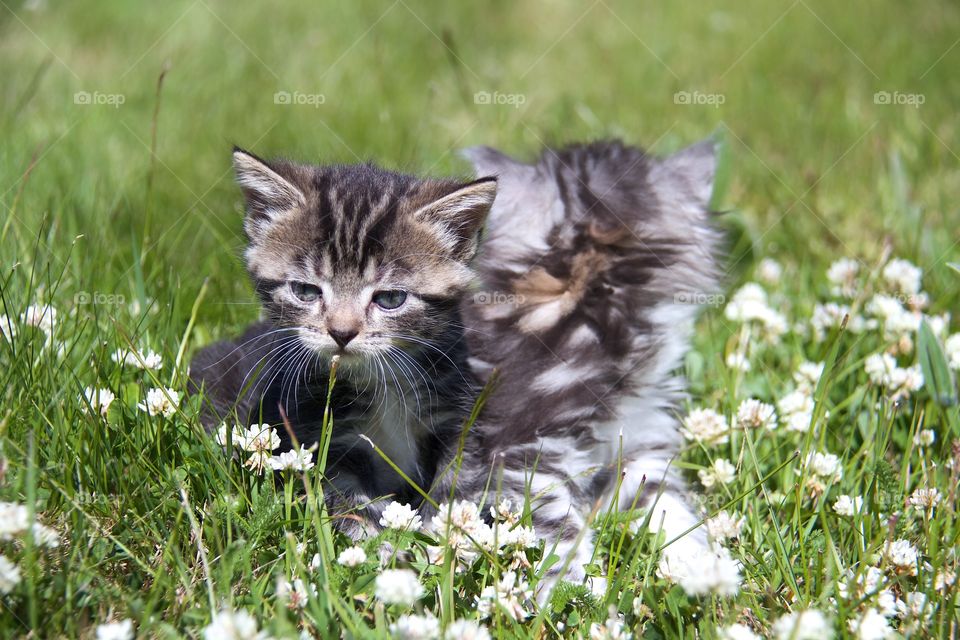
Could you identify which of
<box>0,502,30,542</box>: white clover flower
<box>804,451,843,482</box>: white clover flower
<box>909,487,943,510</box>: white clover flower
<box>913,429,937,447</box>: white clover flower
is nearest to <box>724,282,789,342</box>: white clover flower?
<box>913,429,937,447</box>: white clover flower

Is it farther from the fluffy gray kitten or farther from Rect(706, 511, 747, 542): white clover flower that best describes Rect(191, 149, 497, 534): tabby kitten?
Rect(706, 511, 747, 542): white clover flower

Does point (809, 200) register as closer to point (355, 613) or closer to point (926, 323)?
point (926, 323)

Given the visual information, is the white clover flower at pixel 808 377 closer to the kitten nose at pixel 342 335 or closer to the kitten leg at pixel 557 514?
the kitten leg at pixel 557 514

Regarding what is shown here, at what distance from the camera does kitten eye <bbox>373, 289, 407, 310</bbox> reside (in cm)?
238

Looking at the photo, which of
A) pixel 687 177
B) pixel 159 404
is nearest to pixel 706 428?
pixel 687 177

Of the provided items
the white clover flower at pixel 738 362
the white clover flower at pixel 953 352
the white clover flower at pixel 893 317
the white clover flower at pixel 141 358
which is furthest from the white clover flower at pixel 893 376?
the white clover flower at pixel 141 358

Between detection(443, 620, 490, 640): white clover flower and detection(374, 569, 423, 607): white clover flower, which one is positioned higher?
detection(374, 569, 423, 607): white clover flower

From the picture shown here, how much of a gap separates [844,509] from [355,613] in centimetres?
136

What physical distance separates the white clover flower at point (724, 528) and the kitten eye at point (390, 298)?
103 cm

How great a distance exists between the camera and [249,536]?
6.93ft

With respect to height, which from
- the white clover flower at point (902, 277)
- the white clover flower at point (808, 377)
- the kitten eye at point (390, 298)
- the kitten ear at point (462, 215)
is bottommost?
the white clover flower at point (808, 377)

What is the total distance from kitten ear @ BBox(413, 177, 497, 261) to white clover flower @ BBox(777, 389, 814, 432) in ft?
3.96

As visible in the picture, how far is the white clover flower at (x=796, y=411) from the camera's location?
2.82 metres

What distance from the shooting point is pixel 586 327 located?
9.53ft
